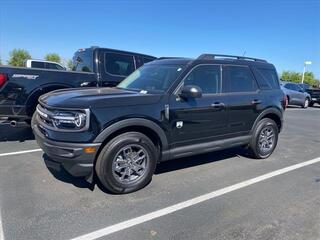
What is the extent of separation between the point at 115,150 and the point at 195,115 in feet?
4.66

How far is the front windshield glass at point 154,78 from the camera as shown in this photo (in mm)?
4598

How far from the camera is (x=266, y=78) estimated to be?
601cm

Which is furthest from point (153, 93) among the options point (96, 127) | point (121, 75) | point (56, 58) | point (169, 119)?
point (56, 58)

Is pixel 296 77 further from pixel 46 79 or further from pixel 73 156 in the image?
pixel 73 156

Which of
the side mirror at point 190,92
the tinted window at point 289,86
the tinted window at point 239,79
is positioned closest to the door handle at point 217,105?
the tinted window at point 239,79


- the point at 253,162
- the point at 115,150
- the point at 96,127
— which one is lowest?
the point at 253,162

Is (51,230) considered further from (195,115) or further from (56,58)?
(56,58)

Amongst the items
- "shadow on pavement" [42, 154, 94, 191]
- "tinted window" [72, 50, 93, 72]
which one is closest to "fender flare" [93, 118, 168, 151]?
"shadow on pavement" [42, 154, 94, 191]

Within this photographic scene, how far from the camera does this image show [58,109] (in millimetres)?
3764

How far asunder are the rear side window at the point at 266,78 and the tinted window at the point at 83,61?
399 cm

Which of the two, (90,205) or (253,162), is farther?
(253,162)

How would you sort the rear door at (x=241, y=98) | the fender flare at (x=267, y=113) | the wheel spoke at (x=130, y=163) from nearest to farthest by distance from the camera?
the wheel spoke at (x=130, y=163) < the rear door at (x=241, y=98) < the fender flare at (x=267, y=113)

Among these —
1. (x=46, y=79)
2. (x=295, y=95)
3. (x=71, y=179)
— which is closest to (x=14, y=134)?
(x=46, y=79)

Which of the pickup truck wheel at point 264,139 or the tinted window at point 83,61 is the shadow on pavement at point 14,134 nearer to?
the tinted window at point 83,61
